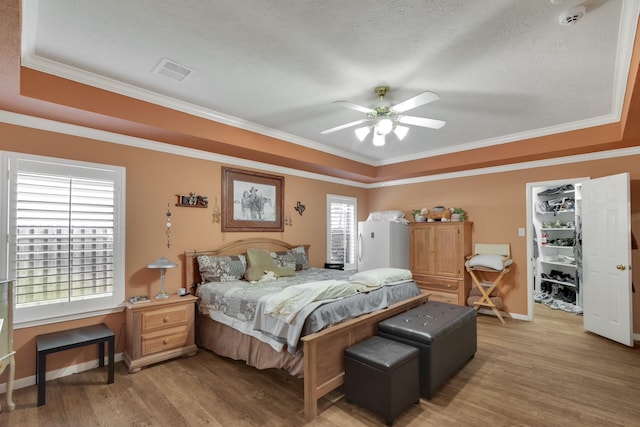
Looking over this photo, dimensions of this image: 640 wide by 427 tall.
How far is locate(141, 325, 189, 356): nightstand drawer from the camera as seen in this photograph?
10.4 ft

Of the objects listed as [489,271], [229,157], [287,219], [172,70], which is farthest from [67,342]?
[489,271]

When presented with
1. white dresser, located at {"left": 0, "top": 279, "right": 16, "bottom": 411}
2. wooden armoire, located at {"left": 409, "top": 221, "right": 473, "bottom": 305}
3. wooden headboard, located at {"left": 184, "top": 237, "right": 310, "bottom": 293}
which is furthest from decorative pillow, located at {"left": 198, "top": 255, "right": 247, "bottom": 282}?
wooden armoire, located at {"left": 409, "top": 221, "right": 473, "bottom": 305}

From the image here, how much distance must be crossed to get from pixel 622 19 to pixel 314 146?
135 inches

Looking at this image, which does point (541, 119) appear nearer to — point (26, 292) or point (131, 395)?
point (131, 395)

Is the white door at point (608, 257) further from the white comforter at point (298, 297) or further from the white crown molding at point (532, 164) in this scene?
the white comforter at point (298, 297)

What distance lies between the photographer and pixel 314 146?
4773 mm

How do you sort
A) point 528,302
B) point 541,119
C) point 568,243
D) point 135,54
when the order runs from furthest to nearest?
point 568,243 → point 528,302 → point 541,119 → point 135,54

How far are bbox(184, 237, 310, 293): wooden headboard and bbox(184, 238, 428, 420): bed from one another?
0.01 metres

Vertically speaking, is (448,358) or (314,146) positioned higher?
(314,146)

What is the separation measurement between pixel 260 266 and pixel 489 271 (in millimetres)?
3624


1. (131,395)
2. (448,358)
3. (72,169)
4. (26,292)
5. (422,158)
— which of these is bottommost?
(131,395)

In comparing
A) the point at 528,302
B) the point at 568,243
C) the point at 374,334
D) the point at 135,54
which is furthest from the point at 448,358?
the point at 568,243

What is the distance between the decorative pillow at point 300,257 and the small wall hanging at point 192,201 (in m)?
1.49

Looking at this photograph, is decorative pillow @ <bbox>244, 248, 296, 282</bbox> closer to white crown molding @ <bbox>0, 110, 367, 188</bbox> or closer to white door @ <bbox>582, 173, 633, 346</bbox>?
white crown molding @ <bbox>0, 110, 367, 188</bbox>
